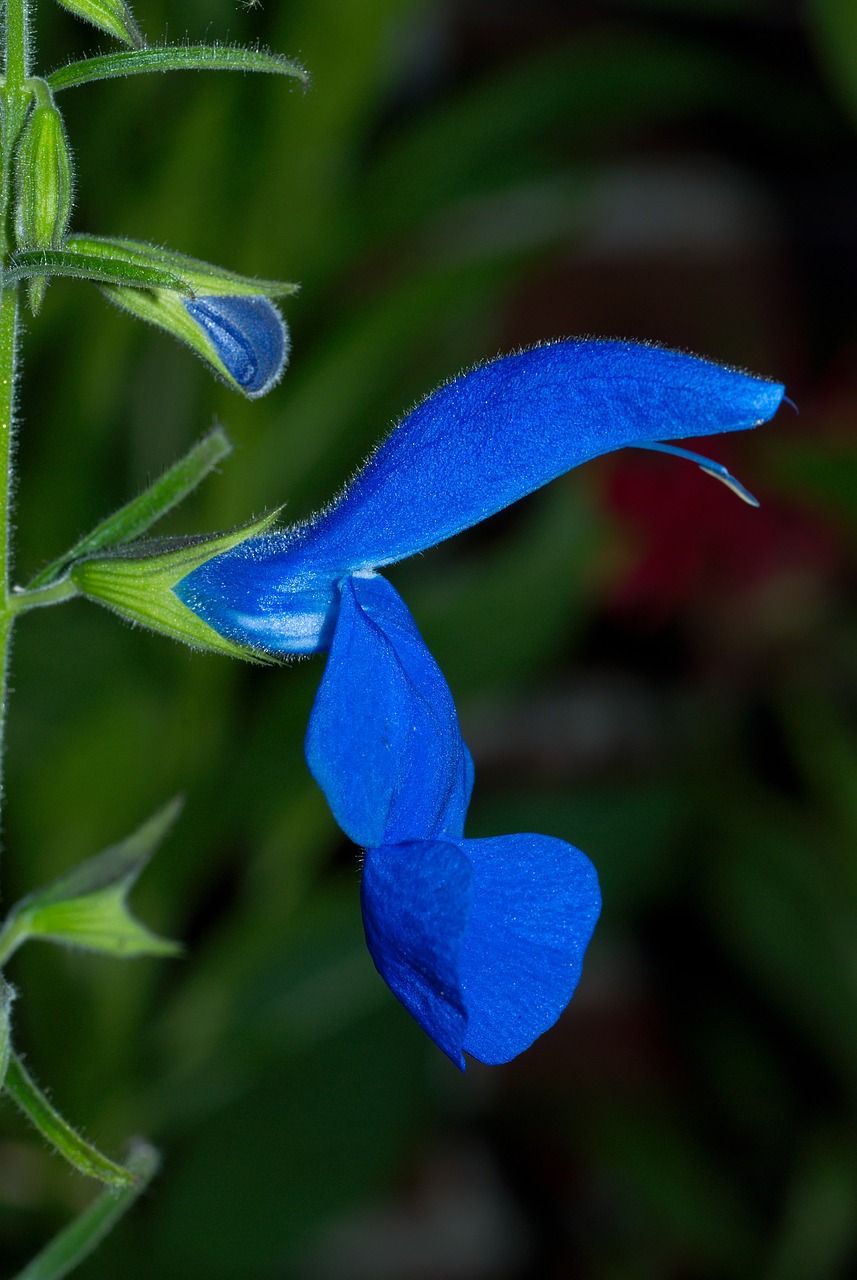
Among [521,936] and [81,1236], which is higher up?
[521,936]

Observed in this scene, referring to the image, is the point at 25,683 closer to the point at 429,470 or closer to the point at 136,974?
the point at 136,974

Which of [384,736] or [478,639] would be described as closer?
[384,736]

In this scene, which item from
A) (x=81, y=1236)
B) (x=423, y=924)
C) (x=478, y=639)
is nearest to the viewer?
(x=423, y=924)

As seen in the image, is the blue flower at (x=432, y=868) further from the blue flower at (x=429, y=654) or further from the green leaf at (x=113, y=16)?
the green leaf at (x=113, y=16)

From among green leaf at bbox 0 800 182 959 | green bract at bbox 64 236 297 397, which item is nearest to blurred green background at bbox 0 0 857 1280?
green leaf at bbox 0 800 182 959

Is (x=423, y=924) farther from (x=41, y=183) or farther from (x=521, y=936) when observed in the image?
(x=41, y=183)

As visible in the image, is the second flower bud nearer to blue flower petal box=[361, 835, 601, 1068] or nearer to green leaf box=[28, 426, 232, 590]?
green leaf box=[28, 426, 232, 590]

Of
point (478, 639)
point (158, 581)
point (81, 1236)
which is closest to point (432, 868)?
point (158, 581)
